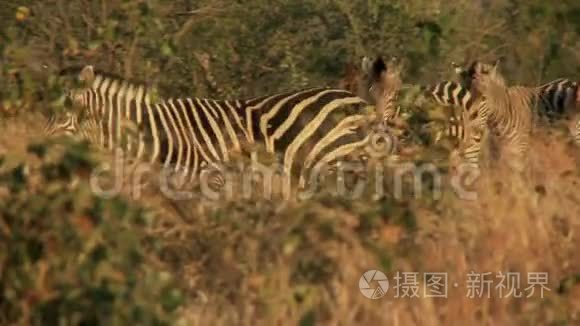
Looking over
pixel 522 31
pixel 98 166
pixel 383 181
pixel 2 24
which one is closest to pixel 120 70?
pixel 2 24

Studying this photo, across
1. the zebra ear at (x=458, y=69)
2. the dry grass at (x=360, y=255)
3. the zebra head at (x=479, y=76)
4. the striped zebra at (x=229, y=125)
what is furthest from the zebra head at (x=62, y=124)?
the zebra ear at (x=458, y=69)

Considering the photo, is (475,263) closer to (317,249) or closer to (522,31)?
(317,249)

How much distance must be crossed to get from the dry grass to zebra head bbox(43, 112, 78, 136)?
1.61 m

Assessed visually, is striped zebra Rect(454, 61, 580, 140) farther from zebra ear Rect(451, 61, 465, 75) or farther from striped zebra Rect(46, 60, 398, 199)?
striped zebra Rect(46, 60, 398, 199)

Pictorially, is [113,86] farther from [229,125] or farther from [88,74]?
[229,125]

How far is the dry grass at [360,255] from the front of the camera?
4.67 metres

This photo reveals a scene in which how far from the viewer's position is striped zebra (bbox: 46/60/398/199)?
7828 mm

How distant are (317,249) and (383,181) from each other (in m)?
0.64

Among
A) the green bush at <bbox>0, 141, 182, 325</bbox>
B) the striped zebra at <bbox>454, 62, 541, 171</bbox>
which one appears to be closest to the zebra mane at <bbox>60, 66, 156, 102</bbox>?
the striped zebra at <bbox>454, 62, 541, 171</bbox>

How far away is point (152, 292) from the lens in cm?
403

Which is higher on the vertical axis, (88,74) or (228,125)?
(88,74)

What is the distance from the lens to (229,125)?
8.22 metres

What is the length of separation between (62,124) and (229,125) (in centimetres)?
134

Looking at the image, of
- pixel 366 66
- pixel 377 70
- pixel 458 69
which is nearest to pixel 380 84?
pixel 377 70
